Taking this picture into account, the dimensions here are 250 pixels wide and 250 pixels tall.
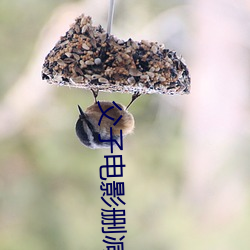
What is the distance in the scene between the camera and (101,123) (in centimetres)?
92

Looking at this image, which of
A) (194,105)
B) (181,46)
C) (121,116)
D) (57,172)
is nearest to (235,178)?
(194,105)

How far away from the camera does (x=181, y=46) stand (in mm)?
1964

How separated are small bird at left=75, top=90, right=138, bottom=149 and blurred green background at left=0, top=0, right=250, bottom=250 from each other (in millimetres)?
1003

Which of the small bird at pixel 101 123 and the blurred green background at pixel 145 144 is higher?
the blurred green background at pixel 145 144

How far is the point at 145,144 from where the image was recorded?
6.88 ft

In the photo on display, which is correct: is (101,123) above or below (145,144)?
below

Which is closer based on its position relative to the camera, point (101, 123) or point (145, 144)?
point (101, 123)

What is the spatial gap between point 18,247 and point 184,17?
43.4 inches

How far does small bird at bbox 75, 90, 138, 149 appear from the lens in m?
0.92

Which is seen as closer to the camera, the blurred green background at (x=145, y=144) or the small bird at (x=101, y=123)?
the small bird at (x=101, y=123)

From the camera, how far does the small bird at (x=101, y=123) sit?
3.02ft

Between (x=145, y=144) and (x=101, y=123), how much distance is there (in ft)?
3.88

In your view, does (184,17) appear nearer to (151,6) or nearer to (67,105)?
(151,6)

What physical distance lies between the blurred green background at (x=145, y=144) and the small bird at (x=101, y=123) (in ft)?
3.29
